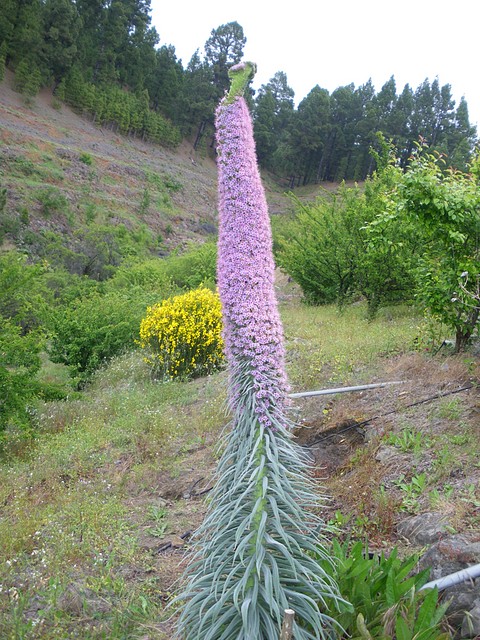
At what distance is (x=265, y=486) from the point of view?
2453mm

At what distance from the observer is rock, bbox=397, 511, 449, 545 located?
10.9 ft

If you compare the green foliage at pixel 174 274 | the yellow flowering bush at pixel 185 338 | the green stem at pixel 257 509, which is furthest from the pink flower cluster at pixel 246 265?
the green foliage at pixel 174 274

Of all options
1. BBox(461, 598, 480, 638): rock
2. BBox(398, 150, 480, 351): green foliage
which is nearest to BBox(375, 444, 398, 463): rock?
BBox(461, 598, 480, 638): rock

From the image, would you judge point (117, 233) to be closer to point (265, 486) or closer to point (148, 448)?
point (148, 448)

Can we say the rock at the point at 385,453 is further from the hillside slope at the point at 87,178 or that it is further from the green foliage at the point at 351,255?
the hillside slope at the point at 87,178

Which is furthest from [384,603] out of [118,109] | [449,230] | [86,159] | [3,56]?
[118,109]

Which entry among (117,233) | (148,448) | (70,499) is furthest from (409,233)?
(117,233)

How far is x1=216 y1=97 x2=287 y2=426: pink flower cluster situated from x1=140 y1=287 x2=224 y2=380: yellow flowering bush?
6421mm

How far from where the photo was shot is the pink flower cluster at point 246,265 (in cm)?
256

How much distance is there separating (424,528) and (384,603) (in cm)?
84

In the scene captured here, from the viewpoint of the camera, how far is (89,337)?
10.6 metres

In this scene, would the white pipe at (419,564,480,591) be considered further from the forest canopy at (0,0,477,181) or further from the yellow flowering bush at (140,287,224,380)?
the forest canopy at (0,0,477,181)

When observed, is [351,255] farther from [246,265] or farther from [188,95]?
[188,95]

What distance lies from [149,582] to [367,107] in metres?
57.8
